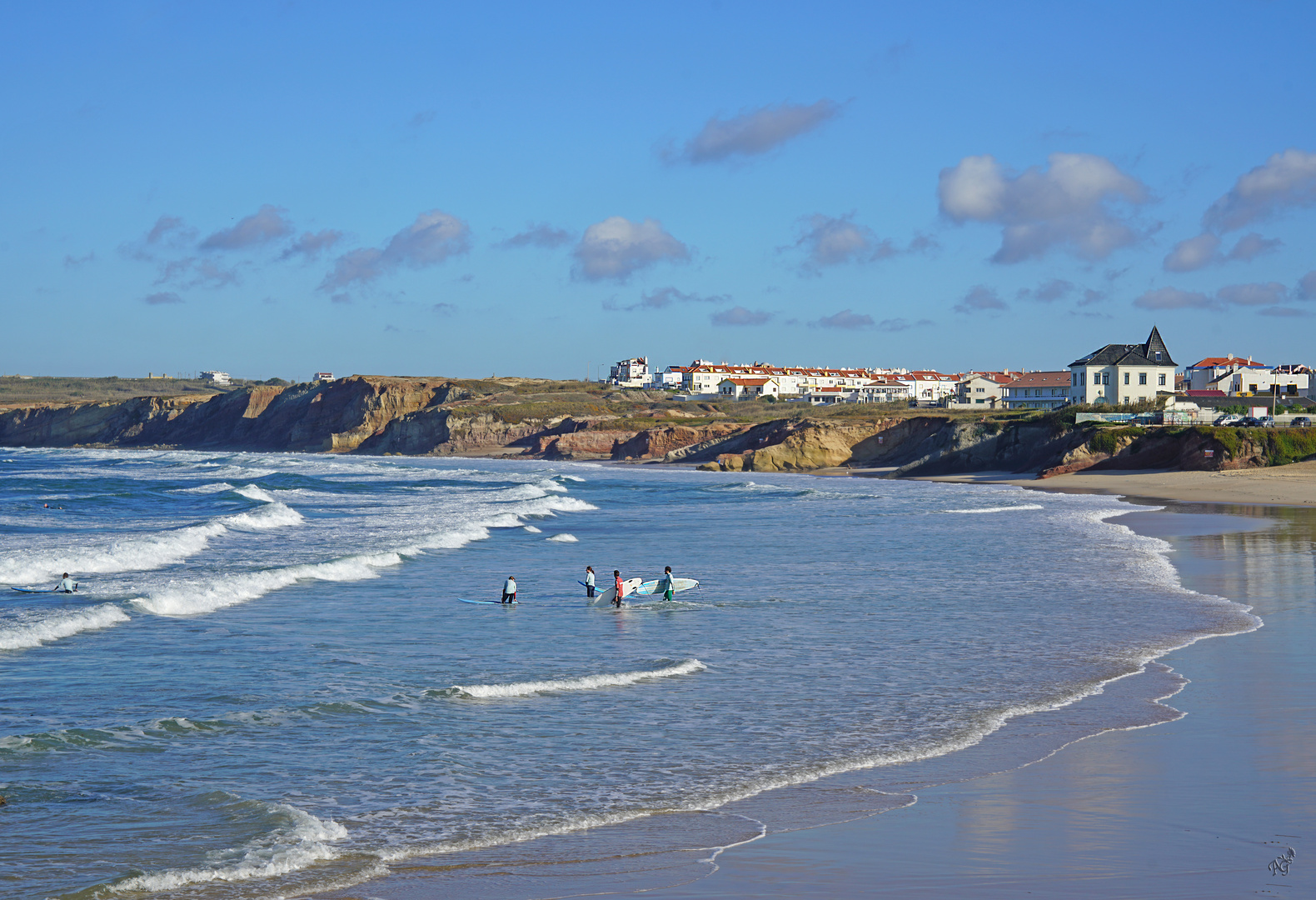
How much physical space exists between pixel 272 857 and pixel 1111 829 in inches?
259

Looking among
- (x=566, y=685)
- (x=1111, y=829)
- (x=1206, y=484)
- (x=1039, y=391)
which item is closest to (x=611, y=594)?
(x=566, y=685)

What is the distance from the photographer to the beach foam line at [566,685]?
1447 centimetres

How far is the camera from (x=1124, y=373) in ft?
295

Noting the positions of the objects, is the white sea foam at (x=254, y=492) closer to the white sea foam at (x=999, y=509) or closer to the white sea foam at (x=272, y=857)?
the white sea foam at (x=999, y=509)

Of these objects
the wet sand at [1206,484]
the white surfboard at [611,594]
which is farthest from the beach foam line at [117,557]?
the wet sand at [1206,484]

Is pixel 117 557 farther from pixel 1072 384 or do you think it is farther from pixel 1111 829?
A: pixel 1072 384

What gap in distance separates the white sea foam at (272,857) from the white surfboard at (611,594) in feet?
42.4

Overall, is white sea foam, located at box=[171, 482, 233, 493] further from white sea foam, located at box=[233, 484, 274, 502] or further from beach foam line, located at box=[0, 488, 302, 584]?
beach foam line, located at box=[0, 488, 302, 584]

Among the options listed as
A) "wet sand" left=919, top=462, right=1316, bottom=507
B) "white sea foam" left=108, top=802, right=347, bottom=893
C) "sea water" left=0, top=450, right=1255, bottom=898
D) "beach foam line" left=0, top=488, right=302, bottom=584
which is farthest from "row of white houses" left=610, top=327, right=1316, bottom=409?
"white sea foam" left=108, top=802, right=347, bottom=893

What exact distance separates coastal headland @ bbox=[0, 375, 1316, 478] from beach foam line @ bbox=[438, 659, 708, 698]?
53685 millimetres

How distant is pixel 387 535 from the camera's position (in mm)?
36812

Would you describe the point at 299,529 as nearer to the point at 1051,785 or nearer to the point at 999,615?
the point at 999,615

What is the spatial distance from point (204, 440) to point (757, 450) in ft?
348

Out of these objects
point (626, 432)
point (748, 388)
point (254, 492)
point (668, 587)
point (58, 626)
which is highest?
point (748, 388)
